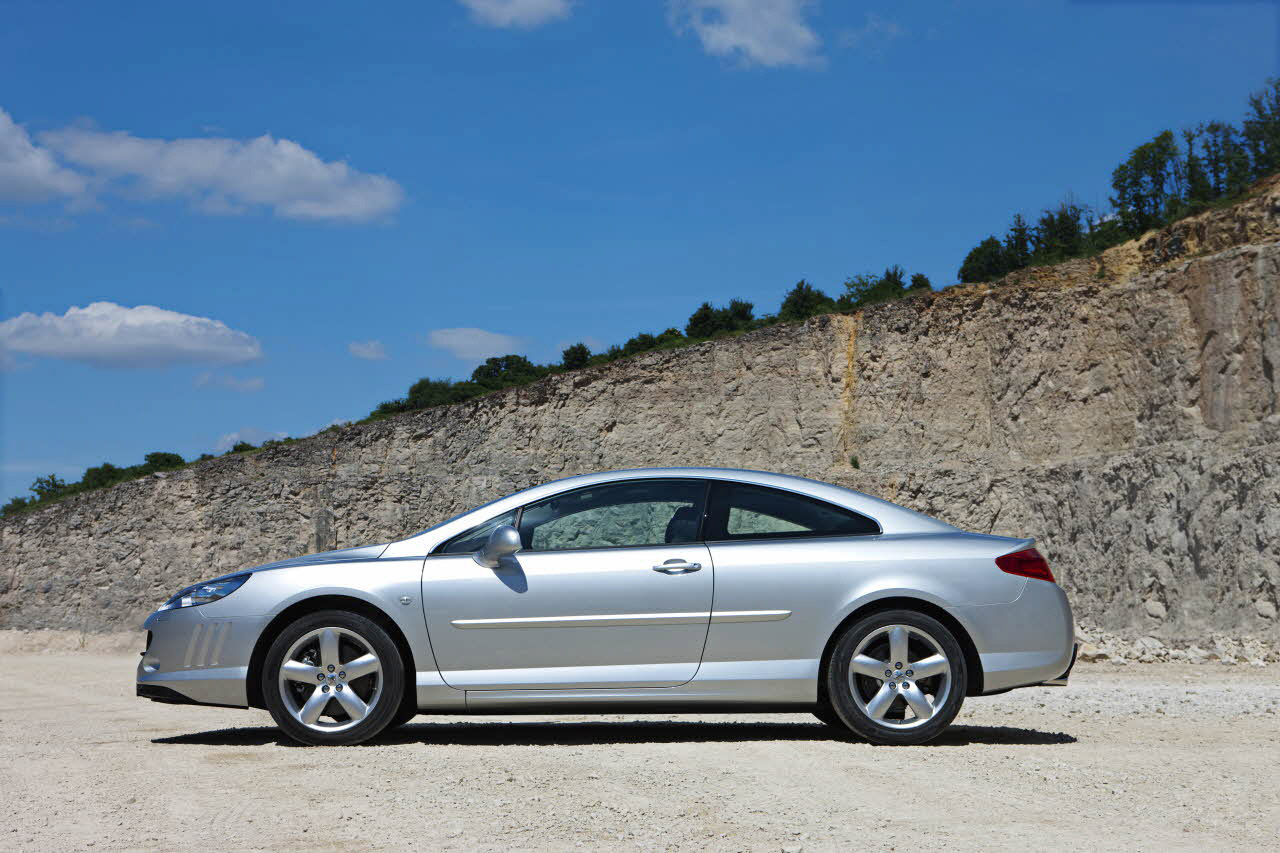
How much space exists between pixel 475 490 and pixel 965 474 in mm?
11793

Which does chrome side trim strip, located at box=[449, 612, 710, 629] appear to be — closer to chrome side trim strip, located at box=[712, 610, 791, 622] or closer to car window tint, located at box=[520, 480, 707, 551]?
chrome side trim strip, located at box=[712, 610, 791, 622]

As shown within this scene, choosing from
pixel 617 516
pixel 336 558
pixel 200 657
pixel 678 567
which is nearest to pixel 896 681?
pixel 678 567

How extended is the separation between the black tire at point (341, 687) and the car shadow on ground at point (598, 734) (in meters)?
0.21

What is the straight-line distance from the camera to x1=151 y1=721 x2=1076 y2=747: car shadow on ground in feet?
22.5

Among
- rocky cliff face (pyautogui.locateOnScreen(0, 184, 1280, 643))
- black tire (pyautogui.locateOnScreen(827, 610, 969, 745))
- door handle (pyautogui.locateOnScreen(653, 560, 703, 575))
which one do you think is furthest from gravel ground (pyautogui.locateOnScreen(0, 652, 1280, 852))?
rocky cliff face (pyautogui.locateOnScreen(0, 184, 1280, 643))

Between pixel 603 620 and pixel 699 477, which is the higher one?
pixel 699 477

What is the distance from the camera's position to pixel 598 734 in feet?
24.2

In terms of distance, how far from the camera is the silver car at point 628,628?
648 centimetres

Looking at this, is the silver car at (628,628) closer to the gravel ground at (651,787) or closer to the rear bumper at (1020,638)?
the rear bumper at (1020,638)

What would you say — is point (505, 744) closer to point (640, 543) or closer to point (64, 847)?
point (640, 543)

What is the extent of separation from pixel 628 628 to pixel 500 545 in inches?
32.9

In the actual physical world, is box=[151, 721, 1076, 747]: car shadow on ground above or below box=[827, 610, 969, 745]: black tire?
below

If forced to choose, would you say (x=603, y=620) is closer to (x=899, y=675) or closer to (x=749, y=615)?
(x=749, y=615)

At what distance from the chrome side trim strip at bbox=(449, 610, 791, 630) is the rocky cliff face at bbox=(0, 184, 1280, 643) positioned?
17.1 metres
